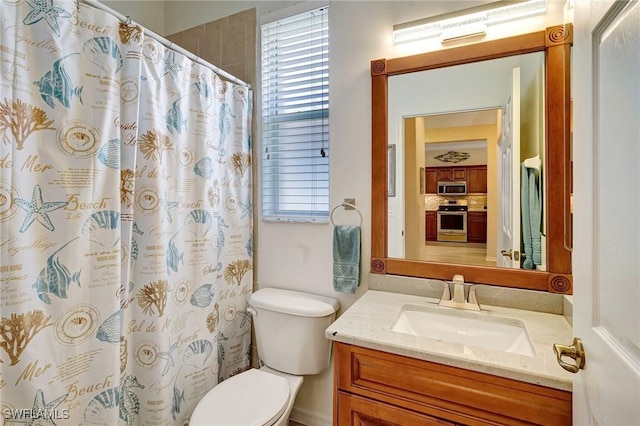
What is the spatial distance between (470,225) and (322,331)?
870 mm

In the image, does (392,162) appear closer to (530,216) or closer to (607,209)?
(530,216)

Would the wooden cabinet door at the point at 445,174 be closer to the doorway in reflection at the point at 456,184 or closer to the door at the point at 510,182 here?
the doorway in reflection at the point at 456,184

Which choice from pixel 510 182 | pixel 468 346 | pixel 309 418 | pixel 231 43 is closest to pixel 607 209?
pixel 468 346

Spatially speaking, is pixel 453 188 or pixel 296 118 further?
pixel 296 118

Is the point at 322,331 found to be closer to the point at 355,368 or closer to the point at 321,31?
the point at 355,368

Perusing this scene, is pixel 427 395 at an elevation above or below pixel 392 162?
below

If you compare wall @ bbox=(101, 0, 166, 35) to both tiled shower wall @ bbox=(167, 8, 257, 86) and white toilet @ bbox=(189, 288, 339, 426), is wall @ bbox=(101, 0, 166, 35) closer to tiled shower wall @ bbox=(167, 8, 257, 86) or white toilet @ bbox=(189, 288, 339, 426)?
tiled shower wall @ bbox=(167, 8, 257, 86)

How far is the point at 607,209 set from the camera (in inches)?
23.5

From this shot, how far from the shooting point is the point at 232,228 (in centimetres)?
178

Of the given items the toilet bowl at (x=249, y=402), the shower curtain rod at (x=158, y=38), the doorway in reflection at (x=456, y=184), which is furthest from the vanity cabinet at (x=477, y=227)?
the shower curtain rod at (x=158, y=38)

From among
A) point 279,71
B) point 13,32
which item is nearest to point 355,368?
point 13,32

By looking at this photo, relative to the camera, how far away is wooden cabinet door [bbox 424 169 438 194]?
4.99 ft

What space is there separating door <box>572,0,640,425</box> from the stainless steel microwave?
71 centimetres

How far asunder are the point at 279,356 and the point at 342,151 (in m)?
1.11
